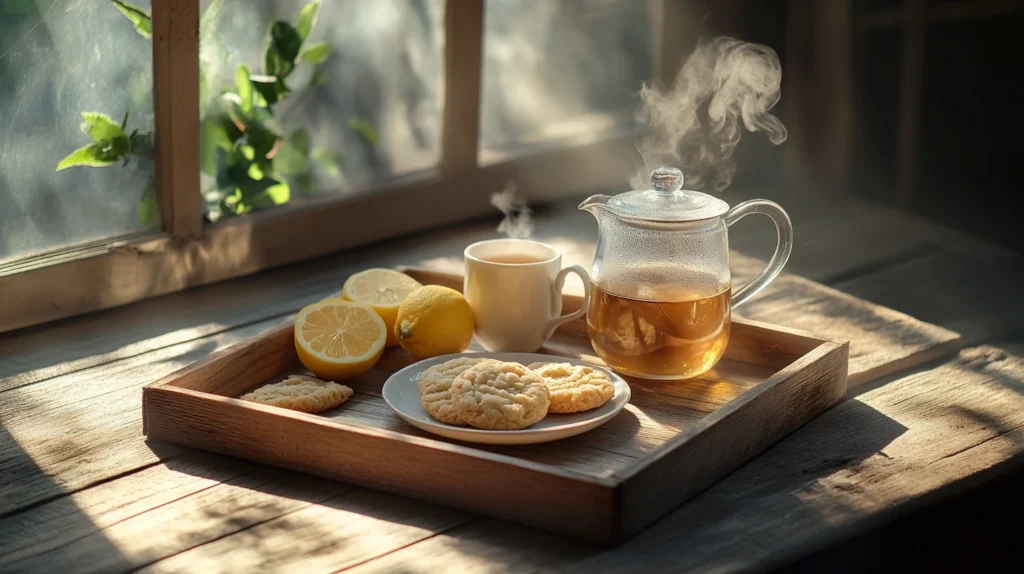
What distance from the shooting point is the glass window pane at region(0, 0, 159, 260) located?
5.64ft

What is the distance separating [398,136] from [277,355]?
0.90 metres

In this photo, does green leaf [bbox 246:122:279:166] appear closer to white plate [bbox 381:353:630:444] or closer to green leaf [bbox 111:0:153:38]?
green leaf [bbox 111:0:153:38]

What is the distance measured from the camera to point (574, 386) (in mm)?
1362

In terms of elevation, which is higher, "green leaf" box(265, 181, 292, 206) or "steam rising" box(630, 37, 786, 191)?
"steam rising" box(630, 37, 786, 191)

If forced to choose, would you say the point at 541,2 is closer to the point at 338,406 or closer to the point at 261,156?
the point at 261,156

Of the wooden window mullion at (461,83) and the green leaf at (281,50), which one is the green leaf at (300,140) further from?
the wooden window mullion at (461,83)

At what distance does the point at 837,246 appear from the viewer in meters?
2.36

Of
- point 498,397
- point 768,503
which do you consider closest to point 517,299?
point 498,397

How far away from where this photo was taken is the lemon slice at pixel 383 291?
62.3 inches

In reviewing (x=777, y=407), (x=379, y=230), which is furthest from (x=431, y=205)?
(x=777, y=407)

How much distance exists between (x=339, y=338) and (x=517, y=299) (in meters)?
0.25

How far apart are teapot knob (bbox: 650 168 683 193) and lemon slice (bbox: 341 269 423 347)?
386mm

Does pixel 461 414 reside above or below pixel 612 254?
below

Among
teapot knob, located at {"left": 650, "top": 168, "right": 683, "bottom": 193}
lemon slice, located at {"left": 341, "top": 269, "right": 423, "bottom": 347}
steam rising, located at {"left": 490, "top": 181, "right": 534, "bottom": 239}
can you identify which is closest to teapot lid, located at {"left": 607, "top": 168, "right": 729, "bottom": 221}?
teapot knob, located at {"left": 650, "top": 168, "right": 683, "bottom": 193}
